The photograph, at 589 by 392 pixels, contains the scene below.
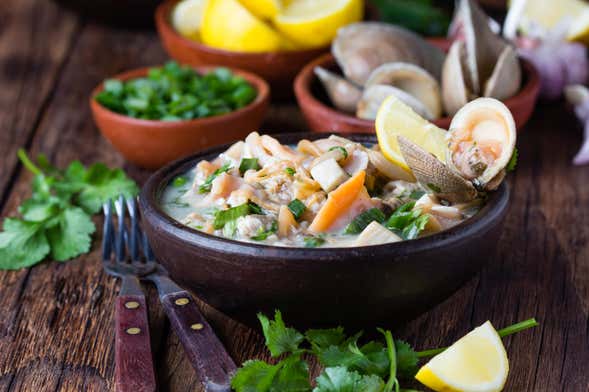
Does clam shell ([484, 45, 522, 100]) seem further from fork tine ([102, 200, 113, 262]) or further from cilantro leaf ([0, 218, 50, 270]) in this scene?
cilantro leaf ([0, 218, 50, 270])

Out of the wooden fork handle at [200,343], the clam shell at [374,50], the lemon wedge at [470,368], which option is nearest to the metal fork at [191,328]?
the wooden fork handle at [200,343]

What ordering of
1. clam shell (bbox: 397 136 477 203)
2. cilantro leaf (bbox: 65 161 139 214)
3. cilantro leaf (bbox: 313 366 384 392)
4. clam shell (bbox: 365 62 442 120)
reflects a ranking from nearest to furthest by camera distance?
cilantro leaf (bbox: 313 366 384 392), clam shell (bbox: 397 136 477 203), cilantro leaf (bbox: 65 161 139 214), clam shell (bbox: 365 62 442 120)

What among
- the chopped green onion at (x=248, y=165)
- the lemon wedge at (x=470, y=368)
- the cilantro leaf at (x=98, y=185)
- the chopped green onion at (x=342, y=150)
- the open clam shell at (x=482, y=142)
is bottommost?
the cilantro leaf at (x=98, y=185)

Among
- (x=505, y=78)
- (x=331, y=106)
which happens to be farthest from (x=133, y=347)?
(x=505, y=78)

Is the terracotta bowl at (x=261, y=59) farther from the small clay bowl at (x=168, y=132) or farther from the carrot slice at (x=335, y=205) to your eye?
the carrot slice at (x=335, y=205)

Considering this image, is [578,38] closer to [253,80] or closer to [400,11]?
[400,11]

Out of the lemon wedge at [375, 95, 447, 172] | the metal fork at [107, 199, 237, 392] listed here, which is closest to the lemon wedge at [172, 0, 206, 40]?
the metal fork at [107, 199, 237, 392]

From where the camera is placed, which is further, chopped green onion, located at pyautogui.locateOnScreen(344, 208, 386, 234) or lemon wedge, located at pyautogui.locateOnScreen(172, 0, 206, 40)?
lemon wedge, located at pyautogui.locateOnScreen(172, 0, 206, 40)
